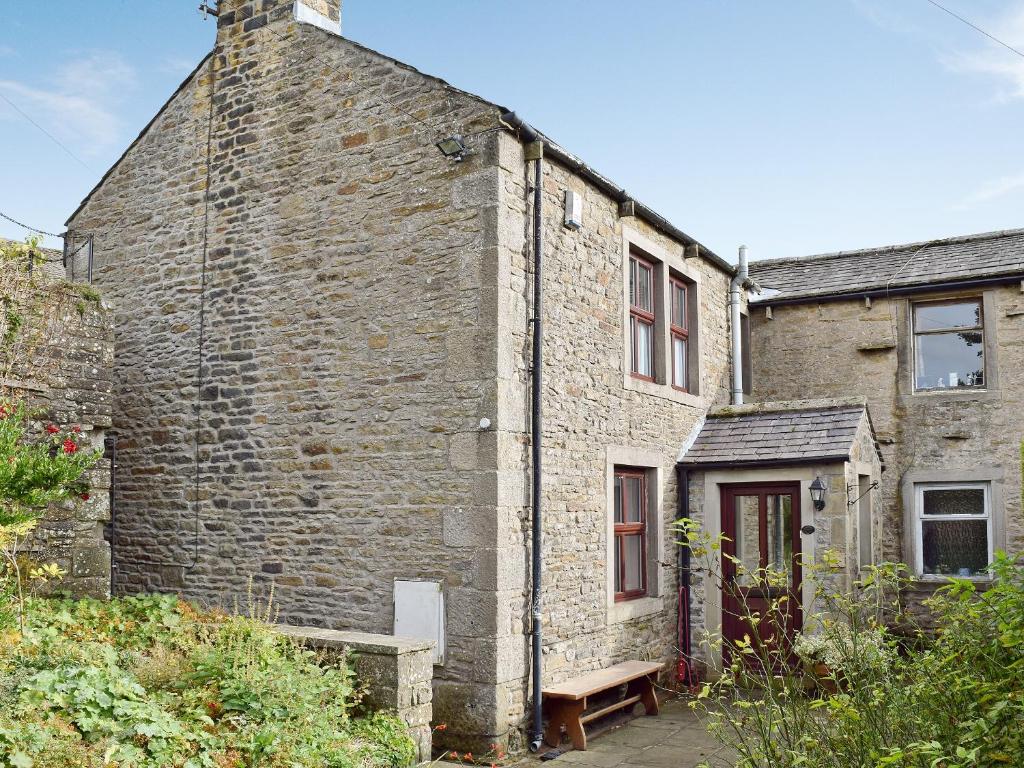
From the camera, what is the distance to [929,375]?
1363 centimetres

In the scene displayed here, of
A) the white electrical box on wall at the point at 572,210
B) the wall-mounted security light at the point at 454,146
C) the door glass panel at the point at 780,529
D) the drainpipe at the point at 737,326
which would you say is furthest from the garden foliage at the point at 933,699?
the door glass panel at the point at 780,529

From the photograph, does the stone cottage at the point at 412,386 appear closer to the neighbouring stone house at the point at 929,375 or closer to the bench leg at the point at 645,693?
the bench leg at the point at 645,693

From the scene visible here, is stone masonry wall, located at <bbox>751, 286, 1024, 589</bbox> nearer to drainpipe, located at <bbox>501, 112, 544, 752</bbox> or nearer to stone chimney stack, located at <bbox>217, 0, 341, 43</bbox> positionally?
drainpipe, located at <bbox>501, 112, 544, 752</bbox>

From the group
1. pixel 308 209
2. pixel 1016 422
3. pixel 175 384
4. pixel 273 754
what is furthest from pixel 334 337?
pixel 1016 422

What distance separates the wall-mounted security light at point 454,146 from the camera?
340 inches

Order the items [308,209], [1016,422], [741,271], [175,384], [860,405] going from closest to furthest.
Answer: [308,209] < [175,384] < [860,405] < [1016,422] < [741,271]

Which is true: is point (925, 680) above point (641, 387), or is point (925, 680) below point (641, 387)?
below

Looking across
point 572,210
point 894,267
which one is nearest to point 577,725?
point 572,210

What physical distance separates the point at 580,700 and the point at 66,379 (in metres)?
5.52

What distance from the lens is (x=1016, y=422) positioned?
1288cm

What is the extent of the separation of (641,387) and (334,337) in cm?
353

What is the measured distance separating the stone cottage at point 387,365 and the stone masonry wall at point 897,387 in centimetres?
366

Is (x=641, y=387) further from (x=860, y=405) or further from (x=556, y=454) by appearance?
(x=860, y=405)

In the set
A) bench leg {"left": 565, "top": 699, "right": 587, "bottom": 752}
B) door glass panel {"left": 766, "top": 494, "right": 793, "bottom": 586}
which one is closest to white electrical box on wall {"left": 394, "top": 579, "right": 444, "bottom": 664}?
bench leg {"left": 565, "top": 699, "right": 587, "bottom": 752}
